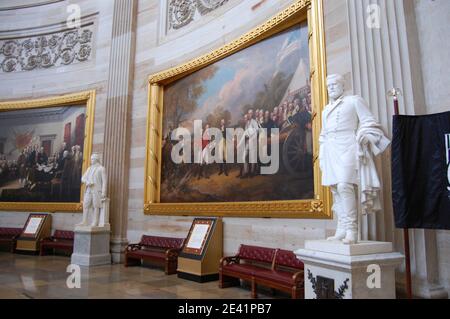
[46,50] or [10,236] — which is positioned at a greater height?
[46,50]

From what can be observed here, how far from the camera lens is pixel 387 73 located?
16.0ft

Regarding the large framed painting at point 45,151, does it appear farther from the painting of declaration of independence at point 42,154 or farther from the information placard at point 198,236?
the information placard at point 198,236

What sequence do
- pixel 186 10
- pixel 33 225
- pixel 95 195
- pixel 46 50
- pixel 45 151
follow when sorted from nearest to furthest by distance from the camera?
pixel 95 195 < pixel 186 10 < pixel 33 225 < pixel 45 151 < pixel 46 50

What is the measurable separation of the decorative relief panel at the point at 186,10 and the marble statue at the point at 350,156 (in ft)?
17.4

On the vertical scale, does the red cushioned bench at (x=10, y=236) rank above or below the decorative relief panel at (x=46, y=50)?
below

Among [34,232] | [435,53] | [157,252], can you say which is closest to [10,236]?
[34,232]

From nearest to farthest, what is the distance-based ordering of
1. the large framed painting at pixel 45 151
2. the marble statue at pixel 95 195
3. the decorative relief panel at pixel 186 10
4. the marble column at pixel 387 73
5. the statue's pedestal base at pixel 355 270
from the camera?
1. the statue's pedestal base at pixel 355 270
2. the marble column at pixel 387 73
3. the decorative relief panel at pixel 186 10
4. the marble statue at pixel 95 195
5. the large framed painting at pixel 45 151

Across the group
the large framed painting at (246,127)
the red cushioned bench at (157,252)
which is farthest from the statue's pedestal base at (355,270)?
the red cushioned bench at (157,252)

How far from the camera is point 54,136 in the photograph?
38.6 ft

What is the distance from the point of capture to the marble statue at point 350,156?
162 inches

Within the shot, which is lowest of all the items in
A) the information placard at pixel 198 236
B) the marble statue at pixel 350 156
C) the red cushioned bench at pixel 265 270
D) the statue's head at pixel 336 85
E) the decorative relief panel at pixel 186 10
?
the red cushioned bench at pixel 265 270

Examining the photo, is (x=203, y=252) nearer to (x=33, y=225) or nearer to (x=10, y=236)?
(x=33, y=225)

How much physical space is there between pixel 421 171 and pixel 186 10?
24.4 ft

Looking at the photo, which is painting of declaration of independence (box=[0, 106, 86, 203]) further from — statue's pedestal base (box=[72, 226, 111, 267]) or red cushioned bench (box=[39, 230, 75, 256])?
statue's pedestal base (box=[72, 226, 111, 267])
